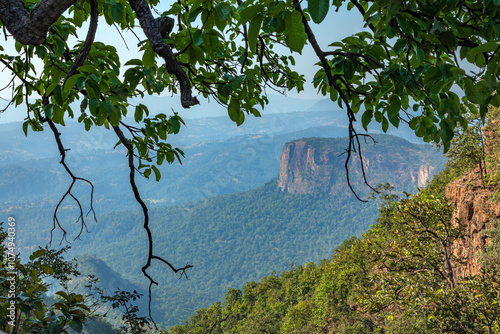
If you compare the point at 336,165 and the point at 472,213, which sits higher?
the point at 472,213

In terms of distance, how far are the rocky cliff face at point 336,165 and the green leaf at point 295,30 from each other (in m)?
124

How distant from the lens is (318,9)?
81cm

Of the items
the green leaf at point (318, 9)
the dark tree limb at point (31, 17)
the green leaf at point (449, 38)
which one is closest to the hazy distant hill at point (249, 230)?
the dark tree limb at point (31, 17)

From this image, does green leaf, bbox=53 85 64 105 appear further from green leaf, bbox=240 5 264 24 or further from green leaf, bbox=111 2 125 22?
green leaf, bbox=240 5 264 24

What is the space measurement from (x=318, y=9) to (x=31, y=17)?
1227mm

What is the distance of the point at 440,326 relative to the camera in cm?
596

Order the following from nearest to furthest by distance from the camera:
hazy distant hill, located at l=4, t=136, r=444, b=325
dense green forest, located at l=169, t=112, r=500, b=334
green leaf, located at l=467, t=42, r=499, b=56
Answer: green leaf, located at l=467, t=42, r=499, b=56
dense green forest, located at l=169, t=112, r=500, b=334
hazy distant hill, located at l=4, t=136, r=444, b=325

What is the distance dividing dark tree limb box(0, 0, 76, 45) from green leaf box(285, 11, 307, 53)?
0.95 m

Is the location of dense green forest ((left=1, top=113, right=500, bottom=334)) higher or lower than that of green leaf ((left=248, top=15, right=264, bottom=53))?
lower

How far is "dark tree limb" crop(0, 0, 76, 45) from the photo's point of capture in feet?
4.17

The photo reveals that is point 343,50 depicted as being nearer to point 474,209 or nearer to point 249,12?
point 249,12

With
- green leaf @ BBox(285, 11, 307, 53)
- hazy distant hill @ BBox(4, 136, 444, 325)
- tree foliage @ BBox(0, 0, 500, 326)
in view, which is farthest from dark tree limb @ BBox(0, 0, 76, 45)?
hazy distant hill @ BBox(4, 136, 444, 325)

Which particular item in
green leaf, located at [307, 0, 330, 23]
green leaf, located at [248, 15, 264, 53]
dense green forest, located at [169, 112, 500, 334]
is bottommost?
dense green forest, located at [169, 112, 500, 334]

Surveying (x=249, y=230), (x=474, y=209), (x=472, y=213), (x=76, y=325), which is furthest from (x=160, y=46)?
(x=249, y=230)
